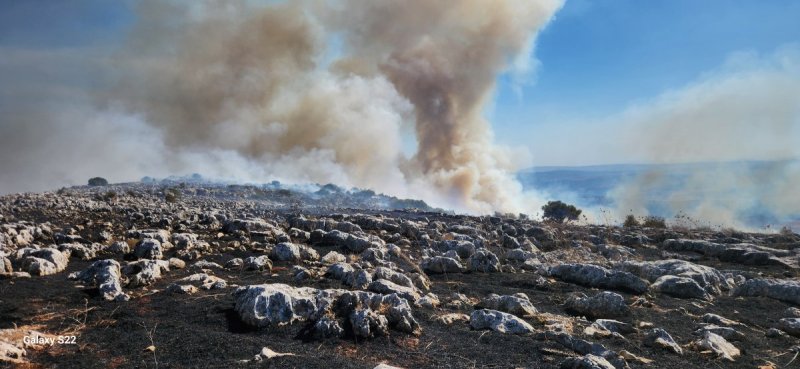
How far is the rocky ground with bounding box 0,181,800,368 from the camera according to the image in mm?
4637

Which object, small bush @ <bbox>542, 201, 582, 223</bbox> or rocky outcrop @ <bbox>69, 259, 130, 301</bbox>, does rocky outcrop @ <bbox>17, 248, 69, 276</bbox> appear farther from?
small bush @ <bbox>542, 201, 582, 223</bbox>

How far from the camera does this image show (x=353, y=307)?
5.73 m

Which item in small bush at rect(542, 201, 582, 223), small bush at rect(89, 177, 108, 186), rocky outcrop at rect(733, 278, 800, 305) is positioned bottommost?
rocky outcrop at rect(733, 278, 800, 305)

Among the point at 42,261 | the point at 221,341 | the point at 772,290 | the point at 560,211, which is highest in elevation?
the point at 560,211

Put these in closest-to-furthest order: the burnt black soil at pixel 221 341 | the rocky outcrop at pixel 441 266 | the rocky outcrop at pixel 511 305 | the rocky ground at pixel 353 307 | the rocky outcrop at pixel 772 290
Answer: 1. the burnt black soil at pixel 221 341
2. the rocky ground at pixel 353 307
3. the rocky outcrop at pixel 511 305
4. the rocky outcrop at pixel 772 290
5. the rocky outcrop at pixel 441 266

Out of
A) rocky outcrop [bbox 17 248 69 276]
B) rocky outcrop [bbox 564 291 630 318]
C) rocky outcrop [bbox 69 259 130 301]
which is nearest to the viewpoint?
rocky outcrop [bbox 69 259 130 301]

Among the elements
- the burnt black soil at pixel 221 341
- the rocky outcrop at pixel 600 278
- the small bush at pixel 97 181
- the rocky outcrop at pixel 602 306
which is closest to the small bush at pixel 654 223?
the rocky outcrop at pixel 600 278

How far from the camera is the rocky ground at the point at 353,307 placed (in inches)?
183

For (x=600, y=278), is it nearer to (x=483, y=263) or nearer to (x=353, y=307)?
(x=483, y=263)

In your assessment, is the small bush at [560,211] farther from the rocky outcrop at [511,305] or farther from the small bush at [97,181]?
the small bush at [97,181]

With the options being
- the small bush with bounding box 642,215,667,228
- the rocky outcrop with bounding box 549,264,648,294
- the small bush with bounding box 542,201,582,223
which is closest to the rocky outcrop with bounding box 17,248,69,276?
the rocky outcrop with bounding box 549,264,648,294

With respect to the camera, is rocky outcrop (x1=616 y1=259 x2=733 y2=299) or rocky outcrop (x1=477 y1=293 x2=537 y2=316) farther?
rocky outcrop (x1=616 y1=259 x2=733 y2=299)

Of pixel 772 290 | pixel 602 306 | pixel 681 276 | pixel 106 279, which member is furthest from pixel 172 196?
pixel 772 290

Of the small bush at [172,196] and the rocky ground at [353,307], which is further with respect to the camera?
the small bush at [172,196]
